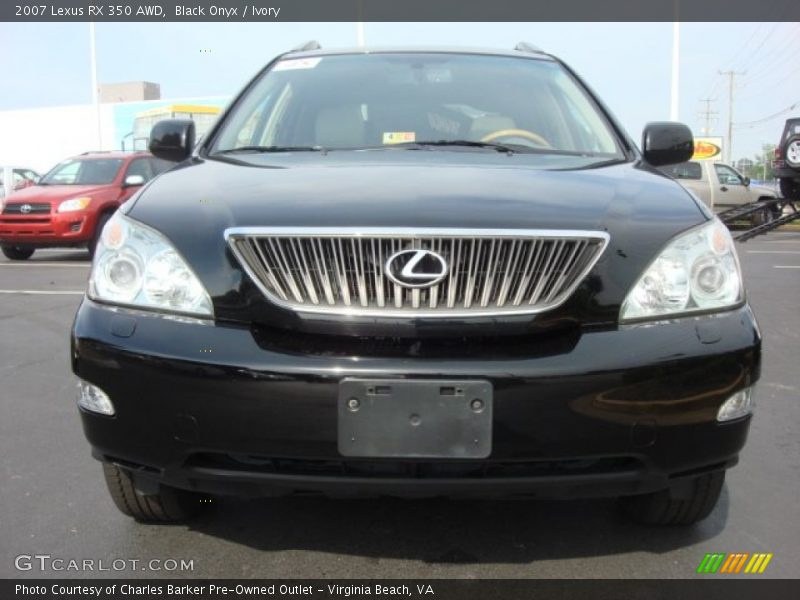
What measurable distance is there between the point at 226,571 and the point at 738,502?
1.78 meters

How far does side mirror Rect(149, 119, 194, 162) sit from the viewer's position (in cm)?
316

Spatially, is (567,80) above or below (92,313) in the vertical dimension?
above

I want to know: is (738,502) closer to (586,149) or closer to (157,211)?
(586,149)

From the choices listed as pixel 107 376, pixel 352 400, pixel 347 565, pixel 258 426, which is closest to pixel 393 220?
pixel 352 400

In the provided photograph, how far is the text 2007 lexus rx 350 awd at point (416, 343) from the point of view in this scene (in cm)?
180

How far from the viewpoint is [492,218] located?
1.95m

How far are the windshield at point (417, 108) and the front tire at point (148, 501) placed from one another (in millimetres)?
1275

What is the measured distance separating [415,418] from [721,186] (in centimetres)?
1782

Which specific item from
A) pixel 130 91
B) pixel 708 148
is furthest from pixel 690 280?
pixel 130 91

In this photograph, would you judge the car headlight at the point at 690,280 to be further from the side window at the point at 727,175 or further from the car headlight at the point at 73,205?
the side window at the point at 727,175

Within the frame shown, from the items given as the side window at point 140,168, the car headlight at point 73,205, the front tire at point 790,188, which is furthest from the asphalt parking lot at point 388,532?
the front tire at point 790,188

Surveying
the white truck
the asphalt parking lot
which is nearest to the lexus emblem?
the asphalt parking lot

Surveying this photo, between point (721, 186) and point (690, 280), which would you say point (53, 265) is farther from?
point (721, 186)

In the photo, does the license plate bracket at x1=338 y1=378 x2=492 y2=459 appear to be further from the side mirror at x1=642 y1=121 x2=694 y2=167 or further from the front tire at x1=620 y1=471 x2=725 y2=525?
the side mirror at x1=642 y1=121 x2=694 y2=167
